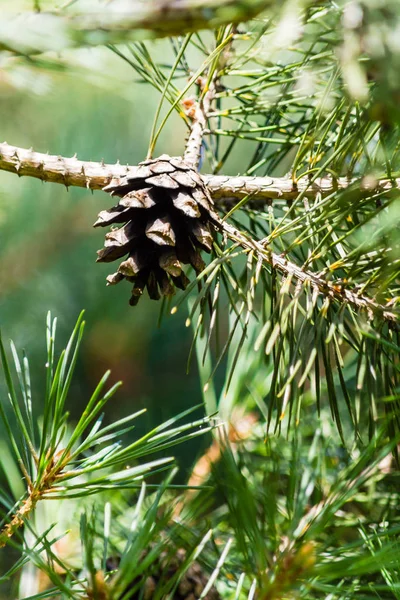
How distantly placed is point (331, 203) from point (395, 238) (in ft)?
0.15

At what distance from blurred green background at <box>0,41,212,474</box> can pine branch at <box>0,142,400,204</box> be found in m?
0.34

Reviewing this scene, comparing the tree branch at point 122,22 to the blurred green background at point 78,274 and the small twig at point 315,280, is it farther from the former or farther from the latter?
the blurred green background at point 78,274

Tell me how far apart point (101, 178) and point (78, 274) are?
402 millimetres

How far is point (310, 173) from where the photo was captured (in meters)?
0.37

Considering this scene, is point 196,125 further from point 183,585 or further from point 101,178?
point 183,585

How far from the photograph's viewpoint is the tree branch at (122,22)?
17 cm

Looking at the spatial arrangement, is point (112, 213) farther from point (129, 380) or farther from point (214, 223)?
point (129, 380)

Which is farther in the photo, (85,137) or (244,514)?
(85,137)

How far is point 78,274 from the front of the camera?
749mm

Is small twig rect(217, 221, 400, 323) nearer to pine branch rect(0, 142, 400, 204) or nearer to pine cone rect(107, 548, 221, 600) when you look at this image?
pine branch rect(0, 142, 400, 204)

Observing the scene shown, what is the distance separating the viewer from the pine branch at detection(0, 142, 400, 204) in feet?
1.17

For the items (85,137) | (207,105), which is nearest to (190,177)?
(207,105)

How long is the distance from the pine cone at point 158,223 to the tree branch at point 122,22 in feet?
0.49

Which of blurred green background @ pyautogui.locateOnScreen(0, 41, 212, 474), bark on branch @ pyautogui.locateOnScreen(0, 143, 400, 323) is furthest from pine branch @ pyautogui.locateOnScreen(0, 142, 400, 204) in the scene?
blurred green background @ pyautogui.locateOnScreen(0, 41, 212, 474)
